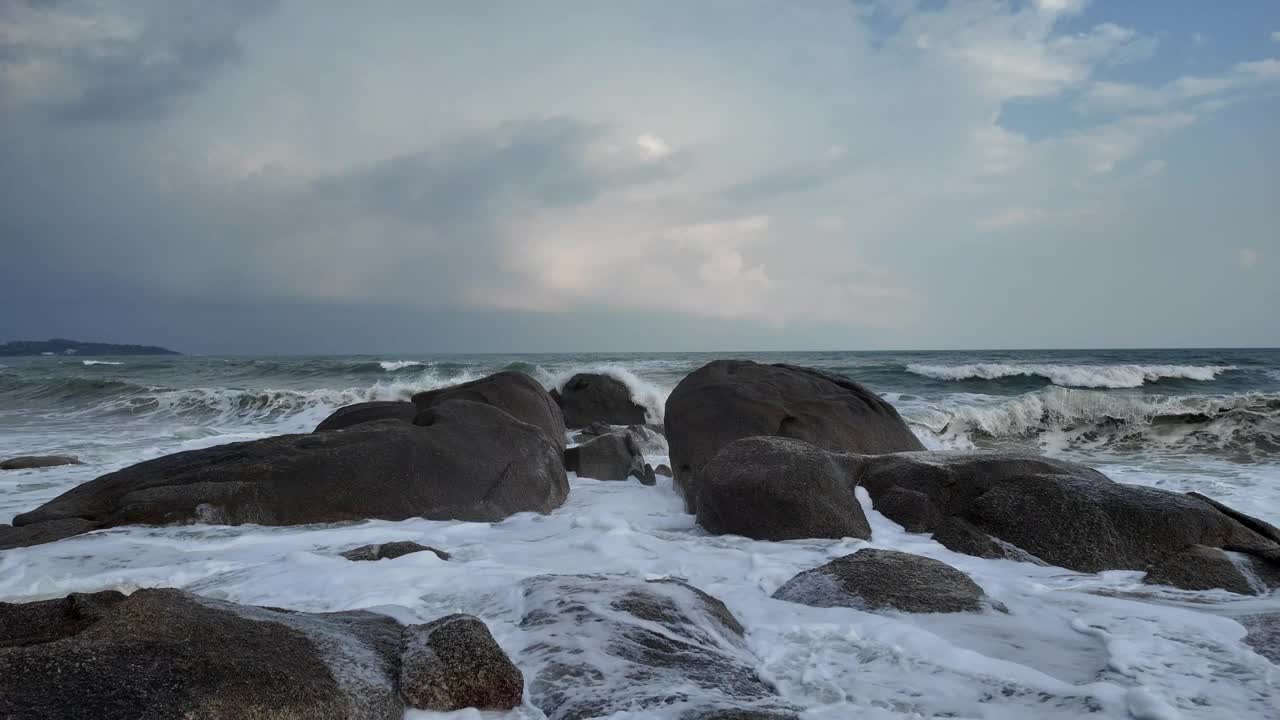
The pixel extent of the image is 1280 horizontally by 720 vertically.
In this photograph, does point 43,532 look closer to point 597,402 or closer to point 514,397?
point 514,397

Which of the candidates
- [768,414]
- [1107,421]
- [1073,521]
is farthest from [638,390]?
[1073,521]

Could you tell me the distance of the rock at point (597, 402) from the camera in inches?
560

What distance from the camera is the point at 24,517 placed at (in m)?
5.30

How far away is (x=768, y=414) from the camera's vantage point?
24.8 feet

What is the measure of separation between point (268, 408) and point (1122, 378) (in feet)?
81.7

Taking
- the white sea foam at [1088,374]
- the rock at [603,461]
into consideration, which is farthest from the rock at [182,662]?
the white sea foam at [1088,374]

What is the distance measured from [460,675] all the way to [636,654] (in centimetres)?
68

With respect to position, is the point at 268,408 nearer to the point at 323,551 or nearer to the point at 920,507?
the point at 323,551

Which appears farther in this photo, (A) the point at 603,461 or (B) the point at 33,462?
(B) the point at 33,462

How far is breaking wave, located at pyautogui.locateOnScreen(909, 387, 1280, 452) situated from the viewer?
13.0m

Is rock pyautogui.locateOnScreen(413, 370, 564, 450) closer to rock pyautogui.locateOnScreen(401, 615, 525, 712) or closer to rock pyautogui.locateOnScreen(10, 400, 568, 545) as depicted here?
rock pyautogui.locateOnScreen(10, 400, 568, 545)

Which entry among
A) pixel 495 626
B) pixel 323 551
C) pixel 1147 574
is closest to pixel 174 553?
pixel 323 551

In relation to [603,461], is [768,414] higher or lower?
higher

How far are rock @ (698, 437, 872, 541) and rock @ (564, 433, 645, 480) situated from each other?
9.59 feet
